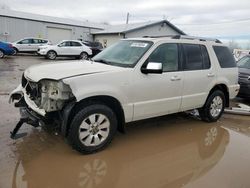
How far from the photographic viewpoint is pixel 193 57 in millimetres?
5969

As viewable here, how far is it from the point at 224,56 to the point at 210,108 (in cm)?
133

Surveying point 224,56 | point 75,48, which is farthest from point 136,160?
point 75,48

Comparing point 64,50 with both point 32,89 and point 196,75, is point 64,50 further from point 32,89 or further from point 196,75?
point 32,89

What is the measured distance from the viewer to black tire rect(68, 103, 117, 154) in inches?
167

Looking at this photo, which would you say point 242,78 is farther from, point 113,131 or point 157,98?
point 113,131

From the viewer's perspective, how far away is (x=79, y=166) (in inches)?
162

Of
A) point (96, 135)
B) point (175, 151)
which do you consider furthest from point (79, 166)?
point (175, 151)

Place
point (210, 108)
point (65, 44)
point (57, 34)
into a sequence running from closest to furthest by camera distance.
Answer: point (210, 108), point (65, 44), point (57, 34)

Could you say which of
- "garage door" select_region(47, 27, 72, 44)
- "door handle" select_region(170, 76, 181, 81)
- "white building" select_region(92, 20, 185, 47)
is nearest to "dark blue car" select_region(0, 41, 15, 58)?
"garage door" select_region(47, 27, 72, 44)

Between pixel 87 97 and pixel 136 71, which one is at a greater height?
pixel 136 71

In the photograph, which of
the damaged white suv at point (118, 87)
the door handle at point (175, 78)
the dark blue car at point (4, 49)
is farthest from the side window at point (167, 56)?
the dark blue car at point (4, 49)

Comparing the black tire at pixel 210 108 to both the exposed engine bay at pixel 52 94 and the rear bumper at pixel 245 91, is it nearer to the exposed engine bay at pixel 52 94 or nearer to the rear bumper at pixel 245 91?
the rear bumper at pixel 245 91

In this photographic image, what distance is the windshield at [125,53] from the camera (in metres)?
5.05

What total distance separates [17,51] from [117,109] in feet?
72.1
